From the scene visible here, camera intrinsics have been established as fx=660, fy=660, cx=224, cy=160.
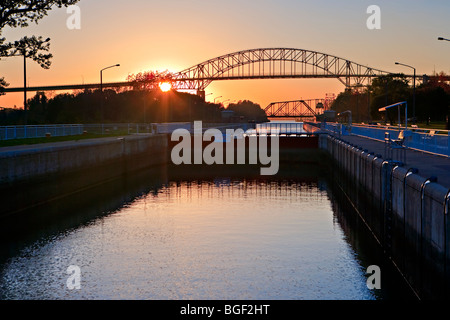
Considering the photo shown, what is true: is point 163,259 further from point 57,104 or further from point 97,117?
point 57,104

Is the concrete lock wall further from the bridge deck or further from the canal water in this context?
the bridge deck

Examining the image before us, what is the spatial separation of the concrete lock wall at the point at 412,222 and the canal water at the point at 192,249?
77 cm

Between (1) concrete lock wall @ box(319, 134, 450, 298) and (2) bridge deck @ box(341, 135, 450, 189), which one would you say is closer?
(1) concrete lock wall @ box(319, 134, 450, 298)

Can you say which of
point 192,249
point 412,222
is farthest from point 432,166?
point 192,249

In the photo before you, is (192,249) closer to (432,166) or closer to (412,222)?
(412,222)

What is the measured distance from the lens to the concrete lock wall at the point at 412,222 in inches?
631

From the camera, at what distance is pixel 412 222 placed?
1998cm

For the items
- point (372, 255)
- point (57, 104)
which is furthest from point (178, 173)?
point (57, 104)

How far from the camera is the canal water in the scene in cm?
1967

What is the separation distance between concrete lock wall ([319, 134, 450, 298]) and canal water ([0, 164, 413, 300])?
768mm

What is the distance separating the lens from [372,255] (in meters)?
25.0

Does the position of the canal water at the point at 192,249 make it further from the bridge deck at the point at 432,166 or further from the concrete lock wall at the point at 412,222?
the bridge deck at the point at 432,166

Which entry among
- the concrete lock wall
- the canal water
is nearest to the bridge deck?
the concrete lock wall

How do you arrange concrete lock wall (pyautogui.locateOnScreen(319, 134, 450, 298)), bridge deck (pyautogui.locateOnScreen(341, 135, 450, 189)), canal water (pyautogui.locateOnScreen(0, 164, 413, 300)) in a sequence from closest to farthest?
concrete lock wall (pyautogui.locateOnScreen(319, 134, 450, 298)), canal water (pyautogui.locateOnScreen(0, 164, 413, 300)), bridge deck (pyautogui.locateOnScreen(341, 135, 450, 189))
